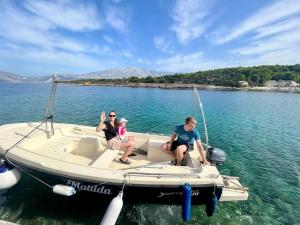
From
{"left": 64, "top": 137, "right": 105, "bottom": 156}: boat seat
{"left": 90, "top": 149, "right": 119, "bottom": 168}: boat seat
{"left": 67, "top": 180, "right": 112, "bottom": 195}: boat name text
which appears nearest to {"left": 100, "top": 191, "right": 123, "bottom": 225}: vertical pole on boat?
{"left": 67, "top": 180, "right": 112, "bottom": 195}: boat name text

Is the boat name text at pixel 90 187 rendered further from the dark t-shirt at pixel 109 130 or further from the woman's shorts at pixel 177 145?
the woman's shorts at pixel 177 145

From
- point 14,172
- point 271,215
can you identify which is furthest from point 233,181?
point 14,172

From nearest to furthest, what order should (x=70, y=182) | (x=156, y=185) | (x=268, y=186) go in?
(x=156, y=185)
(x=70, y=182)
(x=268, y=186)

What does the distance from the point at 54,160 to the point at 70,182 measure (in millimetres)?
790

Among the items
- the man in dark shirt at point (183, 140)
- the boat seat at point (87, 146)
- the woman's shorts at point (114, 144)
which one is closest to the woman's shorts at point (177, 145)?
the man in dark shirt at point (183, 140)

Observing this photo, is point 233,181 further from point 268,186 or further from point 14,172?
point 14,172

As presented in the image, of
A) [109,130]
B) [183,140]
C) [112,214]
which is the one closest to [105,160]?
[109,130]

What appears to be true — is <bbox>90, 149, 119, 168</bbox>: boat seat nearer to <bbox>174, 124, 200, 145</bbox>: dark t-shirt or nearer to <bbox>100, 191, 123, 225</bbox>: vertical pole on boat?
<bbox>100, 191, 123, 225</bbox>: vertical pole on boat

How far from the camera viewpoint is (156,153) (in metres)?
6.53

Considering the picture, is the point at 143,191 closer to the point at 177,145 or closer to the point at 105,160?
the point at 105,160

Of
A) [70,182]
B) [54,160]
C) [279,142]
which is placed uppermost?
[54,160]

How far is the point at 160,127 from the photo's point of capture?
51.0 ft

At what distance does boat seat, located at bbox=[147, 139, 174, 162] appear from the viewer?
646cm

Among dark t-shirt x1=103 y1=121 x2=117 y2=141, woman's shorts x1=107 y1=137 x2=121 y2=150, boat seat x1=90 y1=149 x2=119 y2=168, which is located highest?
dark t-shirt x1=103 y1=121 x2=117 y2=141
